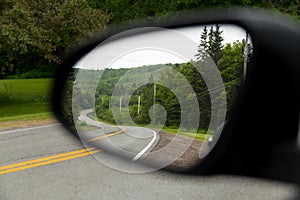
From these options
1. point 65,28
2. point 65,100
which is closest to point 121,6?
point 65,28

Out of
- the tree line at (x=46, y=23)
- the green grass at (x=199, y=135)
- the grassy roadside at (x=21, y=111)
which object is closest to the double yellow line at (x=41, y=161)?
the grassy roadside at (x=21, y=111)

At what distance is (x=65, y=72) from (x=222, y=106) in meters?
0.67

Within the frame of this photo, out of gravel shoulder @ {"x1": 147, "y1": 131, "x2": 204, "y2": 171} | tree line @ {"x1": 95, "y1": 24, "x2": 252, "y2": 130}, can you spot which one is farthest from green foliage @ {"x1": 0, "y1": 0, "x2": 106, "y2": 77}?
gravel shoulder @ {"x1": 147, "y1": 131, "x2": 204, "y2": 171}

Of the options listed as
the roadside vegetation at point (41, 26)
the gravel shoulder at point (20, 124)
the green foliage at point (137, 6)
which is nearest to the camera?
the gravel shoulder at point (20, 124)

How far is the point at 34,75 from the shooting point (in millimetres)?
32812

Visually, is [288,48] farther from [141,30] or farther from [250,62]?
[141,30]

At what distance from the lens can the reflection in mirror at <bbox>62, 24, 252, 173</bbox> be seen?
86cm

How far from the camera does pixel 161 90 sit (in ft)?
3.43

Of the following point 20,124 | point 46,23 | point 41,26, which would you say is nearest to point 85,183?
point 20,124

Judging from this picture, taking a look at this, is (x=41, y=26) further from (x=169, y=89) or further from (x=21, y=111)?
(x=169, y=89)

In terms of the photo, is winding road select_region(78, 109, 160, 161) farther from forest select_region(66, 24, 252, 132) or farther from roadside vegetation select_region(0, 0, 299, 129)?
roadside vegetation select_region(0, 0, 299, 129)

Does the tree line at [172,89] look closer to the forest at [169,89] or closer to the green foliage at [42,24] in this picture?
the forest at [169,89]

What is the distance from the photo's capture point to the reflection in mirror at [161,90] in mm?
860

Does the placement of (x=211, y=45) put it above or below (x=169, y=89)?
above
